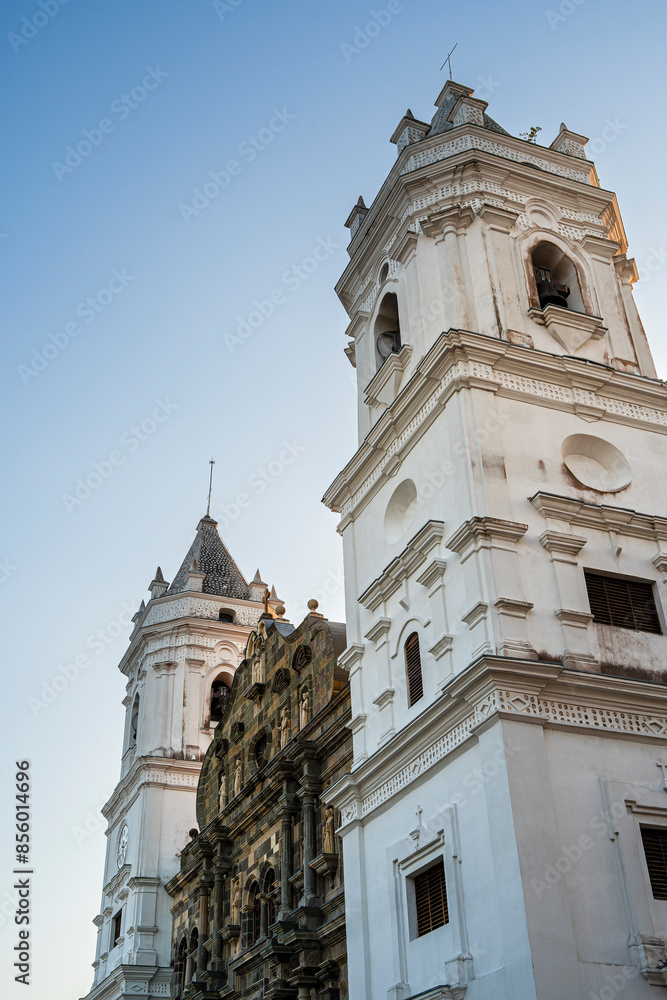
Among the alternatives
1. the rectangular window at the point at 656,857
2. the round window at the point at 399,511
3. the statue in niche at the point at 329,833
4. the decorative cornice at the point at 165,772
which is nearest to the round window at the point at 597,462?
the round window at the point at 399,511

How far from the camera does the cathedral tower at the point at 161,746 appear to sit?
32.3 m

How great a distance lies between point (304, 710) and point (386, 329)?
28.3 feet

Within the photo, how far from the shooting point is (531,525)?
17.3 metres

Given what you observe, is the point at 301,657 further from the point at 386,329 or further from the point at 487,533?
the point at 487,533

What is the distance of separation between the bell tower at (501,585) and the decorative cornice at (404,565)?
4cm

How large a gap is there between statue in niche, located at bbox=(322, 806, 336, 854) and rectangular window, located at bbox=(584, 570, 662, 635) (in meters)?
7.59

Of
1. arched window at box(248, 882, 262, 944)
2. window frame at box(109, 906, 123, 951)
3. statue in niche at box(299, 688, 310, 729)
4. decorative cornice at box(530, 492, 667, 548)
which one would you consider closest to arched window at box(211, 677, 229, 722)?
window frame at box(109, 906, 123, 951)

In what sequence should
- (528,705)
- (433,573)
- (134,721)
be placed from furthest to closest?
1. (134,721)
2. (433,573)
3. (528,705)

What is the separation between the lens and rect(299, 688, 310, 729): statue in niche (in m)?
24.2

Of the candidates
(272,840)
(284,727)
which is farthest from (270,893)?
(284,727)

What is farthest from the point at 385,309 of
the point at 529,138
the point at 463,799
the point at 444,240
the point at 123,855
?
the point at 123,855

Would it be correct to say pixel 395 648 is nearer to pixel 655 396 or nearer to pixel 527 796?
pixel 527 796

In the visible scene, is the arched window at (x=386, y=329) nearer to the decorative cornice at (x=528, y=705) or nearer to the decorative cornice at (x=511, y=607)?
the decorative cornice at (x=511, y=607)

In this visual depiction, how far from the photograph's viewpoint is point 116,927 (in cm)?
3494
